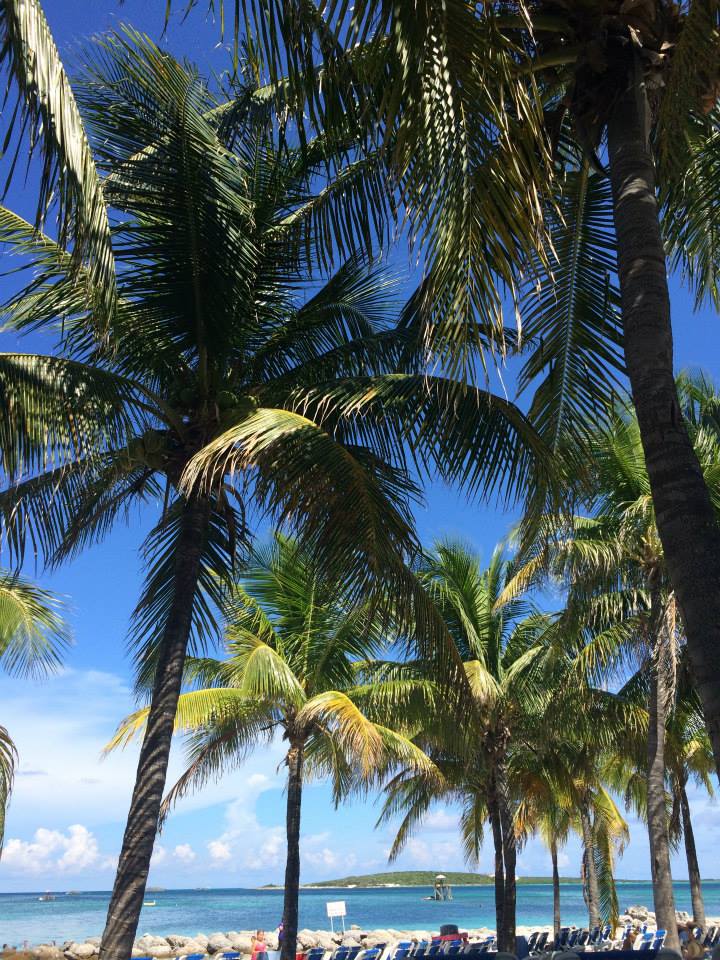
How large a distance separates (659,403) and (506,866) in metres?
14.2

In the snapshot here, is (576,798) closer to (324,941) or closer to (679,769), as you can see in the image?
(679,769)

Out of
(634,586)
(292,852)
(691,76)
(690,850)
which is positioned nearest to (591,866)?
(690,850)

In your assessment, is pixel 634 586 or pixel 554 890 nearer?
pixel 634 586

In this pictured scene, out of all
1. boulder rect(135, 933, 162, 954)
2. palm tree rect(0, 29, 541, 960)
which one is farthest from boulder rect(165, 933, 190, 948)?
palm tree rect(0, 29, 541, 960)

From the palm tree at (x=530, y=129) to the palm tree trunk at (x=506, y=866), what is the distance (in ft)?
43.4

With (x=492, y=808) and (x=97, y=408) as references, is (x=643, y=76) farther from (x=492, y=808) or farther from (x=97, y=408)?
(x=492, y=808)

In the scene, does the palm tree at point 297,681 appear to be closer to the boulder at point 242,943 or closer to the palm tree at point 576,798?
the palm tree at point 576,798

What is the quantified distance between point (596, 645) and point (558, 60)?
1054 centimetres

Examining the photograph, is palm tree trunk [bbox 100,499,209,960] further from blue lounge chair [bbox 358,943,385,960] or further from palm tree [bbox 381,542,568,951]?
blue lounge chair [bbox 358,943,385,960]

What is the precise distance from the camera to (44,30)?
11.9 ft

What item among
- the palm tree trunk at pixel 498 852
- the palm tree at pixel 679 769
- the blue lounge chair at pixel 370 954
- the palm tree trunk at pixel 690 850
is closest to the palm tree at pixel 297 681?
the palm tree trunk at pixel 498 852

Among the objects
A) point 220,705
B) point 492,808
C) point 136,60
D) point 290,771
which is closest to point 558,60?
point 136,60

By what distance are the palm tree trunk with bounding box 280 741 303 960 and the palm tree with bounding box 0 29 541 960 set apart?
5.58 metres

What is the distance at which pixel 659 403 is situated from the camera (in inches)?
153
